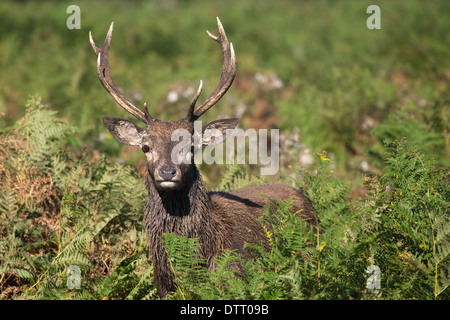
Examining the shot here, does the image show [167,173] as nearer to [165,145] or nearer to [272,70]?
[165,145]

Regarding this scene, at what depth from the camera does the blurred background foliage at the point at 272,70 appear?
985cm

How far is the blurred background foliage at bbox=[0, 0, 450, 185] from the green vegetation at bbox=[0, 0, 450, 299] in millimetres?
58

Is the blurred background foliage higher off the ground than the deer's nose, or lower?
higher

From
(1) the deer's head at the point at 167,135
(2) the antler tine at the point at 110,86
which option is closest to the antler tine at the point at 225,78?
(1) the deer's head at the point at 167,135

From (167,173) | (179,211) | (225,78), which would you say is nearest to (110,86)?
(225,78)

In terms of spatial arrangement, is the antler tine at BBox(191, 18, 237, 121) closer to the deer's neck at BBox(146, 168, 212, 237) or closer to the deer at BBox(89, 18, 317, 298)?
the deer at BBox(89, 18, 317, 298)

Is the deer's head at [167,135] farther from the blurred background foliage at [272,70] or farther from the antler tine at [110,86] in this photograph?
the blurred background foliage at [272,70]

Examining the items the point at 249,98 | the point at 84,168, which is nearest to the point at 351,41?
the point at 249,98

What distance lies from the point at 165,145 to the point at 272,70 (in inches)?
485

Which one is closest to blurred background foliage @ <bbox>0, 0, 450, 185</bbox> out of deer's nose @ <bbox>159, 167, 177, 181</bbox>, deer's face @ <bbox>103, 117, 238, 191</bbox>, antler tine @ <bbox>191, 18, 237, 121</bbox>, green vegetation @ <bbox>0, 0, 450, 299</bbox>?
green vegetation @ <bbox>0, 0, 450, 299</bbox>

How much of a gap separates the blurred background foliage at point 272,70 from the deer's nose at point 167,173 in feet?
8.04

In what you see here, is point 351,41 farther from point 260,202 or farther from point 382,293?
point 382,293

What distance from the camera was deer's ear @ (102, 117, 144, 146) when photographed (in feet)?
20.1
